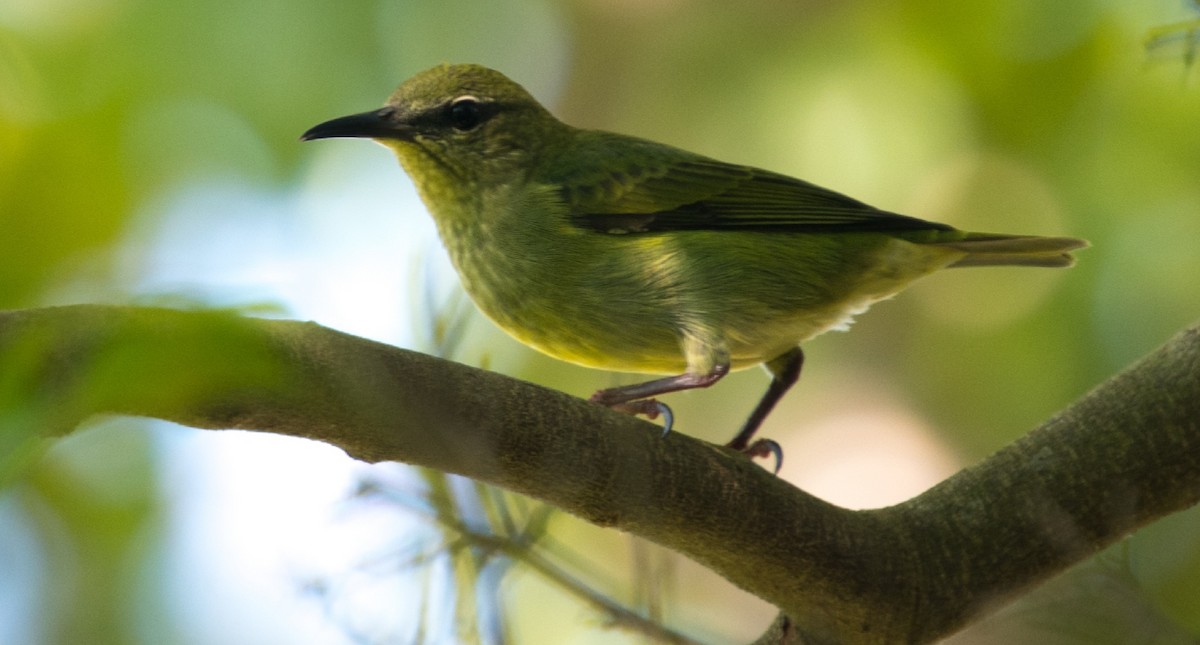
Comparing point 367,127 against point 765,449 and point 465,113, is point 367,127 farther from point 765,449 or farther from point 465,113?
point 765,449

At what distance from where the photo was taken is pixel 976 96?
5.91 meters

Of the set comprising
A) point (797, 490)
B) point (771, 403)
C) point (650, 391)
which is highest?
point (797, 490)

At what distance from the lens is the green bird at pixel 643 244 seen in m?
3.80

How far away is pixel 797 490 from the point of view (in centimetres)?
276

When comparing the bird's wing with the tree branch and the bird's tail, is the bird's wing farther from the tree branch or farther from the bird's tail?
the tree branch

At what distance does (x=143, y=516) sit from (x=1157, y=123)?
5302 mm

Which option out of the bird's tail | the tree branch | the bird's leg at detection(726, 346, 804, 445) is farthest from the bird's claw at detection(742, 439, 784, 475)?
the tree branch

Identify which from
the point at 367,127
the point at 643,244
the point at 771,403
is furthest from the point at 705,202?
the point at 367,127

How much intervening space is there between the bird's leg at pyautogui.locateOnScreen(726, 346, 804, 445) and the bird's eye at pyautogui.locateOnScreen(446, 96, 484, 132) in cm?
151

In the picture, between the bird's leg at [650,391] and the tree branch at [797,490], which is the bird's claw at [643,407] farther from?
the tree branch at [797,490]

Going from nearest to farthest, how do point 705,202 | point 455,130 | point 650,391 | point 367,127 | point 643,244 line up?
point 650,391 → point 643,244 → point 367,127 → point 705,202 → point 455,130

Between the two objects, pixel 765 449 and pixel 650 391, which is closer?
pixel 650 391

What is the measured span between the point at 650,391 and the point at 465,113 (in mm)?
1541

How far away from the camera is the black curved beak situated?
3.80 metres
